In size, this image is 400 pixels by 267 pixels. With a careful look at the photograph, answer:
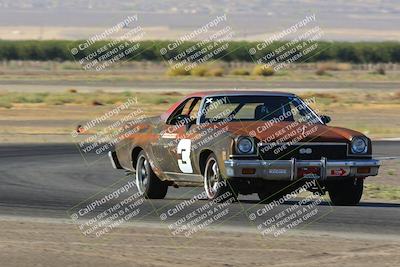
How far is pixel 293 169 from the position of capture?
14742 mm

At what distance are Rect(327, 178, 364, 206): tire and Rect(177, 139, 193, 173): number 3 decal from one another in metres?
1.80

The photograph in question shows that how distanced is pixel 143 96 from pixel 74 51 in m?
75.0

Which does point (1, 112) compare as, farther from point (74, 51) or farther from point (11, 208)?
point (74, 51)

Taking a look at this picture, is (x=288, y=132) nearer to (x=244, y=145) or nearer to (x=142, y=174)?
(x=244, y=145)

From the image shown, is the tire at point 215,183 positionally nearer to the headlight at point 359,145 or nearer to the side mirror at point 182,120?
the side mirror at point 182,120

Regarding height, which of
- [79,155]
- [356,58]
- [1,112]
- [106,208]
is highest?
[106,208]

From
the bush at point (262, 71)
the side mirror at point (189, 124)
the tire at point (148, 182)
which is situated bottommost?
the bush at point (262, 71)

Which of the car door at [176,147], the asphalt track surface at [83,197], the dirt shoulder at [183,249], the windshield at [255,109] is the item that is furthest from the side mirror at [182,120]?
the dirt shoulder at [183,249]

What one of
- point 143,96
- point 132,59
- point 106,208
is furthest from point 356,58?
point 106,208

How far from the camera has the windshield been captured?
1581 cm

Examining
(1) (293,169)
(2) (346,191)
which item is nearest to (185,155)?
(1) (293,169)

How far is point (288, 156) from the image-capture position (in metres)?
14.9

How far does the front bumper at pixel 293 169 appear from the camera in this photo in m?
14.7

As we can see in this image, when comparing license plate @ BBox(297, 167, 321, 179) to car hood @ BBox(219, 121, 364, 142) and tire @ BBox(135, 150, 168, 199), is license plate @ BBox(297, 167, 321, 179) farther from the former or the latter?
tire @ BBox(135, 150, 168, 199)
